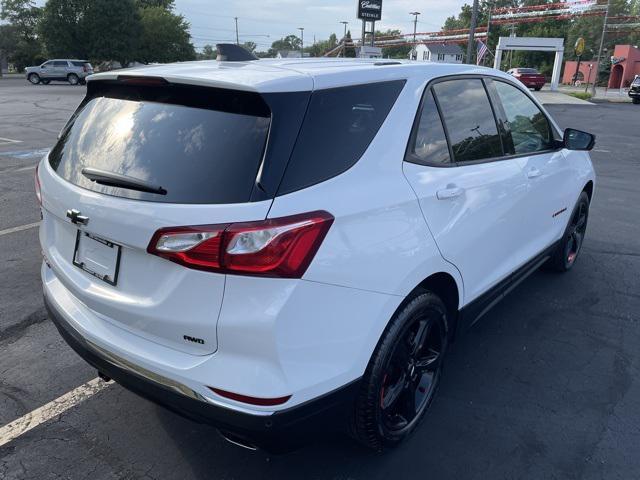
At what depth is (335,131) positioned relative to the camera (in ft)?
7.05

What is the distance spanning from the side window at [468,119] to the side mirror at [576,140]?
1040 mm

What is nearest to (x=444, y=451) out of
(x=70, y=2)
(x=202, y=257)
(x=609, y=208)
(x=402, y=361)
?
(x=402, y=361)

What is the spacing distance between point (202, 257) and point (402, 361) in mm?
1197

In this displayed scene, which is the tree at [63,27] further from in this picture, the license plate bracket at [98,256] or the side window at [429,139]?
the side window at [429,139]

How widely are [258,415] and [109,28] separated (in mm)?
59411

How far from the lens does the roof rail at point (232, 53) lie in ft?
9.29

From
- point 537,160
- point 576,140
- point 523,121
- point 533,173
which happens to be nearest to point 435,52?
point 576,140

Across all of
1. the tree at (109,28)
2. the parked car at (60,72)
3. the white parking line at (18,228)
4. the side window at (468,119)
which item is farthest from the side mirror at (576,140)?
the tree at (109,28)

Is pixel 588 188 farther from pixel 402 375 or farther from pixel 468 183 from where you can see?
pixel 402 375

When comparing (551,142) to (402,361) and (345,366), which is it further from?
(345,366)

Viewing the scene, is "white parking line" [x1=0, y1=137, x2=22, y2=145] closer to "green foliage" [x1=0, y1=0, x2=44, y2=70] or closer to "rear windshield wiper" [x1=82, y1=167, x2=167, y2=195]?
"rear windshield wiper" [x1=82, y1=167, x2=167, y2=195]

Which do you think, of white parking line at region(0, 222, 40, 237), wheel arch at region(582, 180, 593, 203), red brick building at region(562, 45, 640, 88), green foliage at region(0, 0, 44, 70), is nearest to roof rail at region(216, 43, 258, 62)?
wheel arch at region(582, 180, 593, 203)

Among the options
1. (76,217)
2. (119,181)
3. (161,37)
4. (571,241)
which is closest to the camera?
(119,181)

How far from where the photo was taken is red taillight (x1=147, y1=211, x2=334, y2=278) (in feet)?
6.08
